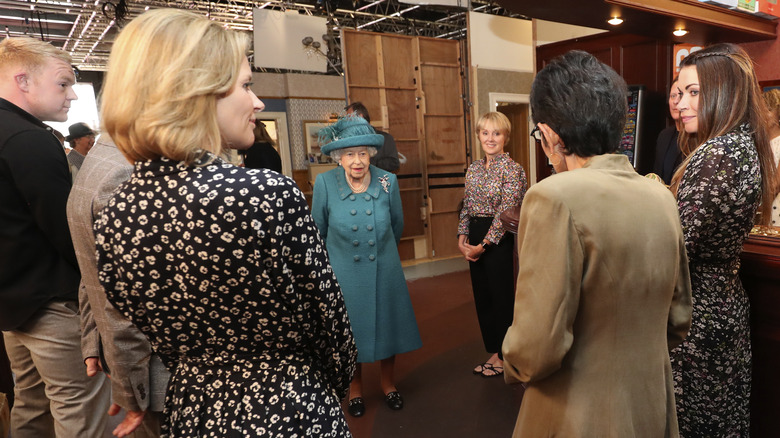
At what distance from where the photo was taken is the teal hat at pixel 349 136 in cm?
273

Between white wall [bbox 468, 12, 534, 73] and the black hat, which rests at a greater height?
white wall [bbox 468, 12, 534, 73]

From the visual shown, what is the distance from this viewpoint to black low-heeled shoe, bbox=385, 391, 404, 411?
298cm

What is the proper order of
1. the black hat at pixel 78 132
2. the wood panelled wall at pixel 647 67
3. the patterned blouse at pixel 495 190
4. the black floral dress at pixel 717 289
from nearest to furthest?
1. the black floral dress at pixel 717 289
2. the patterned blouse at pixel 495 190
3. the wood panelled wall at pixel 647 67
4. the black hat at pixel 78 132

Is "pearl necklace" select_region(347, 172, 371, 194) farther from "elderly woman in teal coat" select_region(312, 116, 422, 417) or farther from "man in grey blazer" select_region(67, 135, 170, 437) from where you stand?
"man in grey blazer" select_region(67, 135, 170, 437)

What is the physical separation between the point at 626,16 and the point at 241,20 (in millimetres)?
8244

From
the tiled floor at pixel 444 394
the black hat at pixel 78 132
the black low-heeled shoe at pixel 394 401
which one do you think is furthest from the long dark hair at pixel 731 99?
the black hat at pixel 78 132

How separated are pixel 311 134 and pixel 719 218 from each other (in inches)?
333

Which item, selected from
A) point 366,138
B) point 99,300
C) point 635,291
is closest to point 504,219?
point 366,138

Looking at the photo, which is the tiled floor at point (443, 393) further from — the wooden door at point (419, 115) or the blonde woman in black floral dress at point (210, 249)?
the wooden door at point (419, 115)

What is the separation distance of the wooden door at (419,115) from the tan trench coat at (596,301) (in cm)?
503

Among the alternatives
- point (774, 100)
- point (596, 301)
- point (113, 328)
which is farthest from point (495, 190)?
point (113, 328)

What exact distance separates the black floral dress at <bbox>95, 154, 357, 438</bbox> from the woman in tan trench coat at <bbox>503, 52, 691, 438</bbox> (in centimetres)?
48

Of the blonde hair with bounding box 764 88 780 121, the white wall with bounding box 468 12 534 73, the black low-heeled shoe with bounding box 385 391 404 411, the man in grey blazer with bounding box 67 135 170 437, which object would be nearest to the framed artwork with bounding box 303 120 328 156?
the white wall with bounding box 468 12 534 73

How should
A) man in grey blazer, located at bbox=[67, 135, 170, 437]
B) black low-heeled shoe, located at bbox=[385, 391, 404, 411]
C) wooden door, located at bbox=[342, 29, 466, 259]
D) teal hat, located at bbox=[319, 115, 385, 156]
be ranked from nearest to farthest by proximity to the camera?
man in grey blazer, located at bbox=[67, 135, 170, 437] → teal hat, located at bbox=[319, 115, 385, 156] → black low-heeled shoe, located at bbox=[385, 391, 404, 411] → wooden door, located at bbox=[342, 29, 466, 259]
